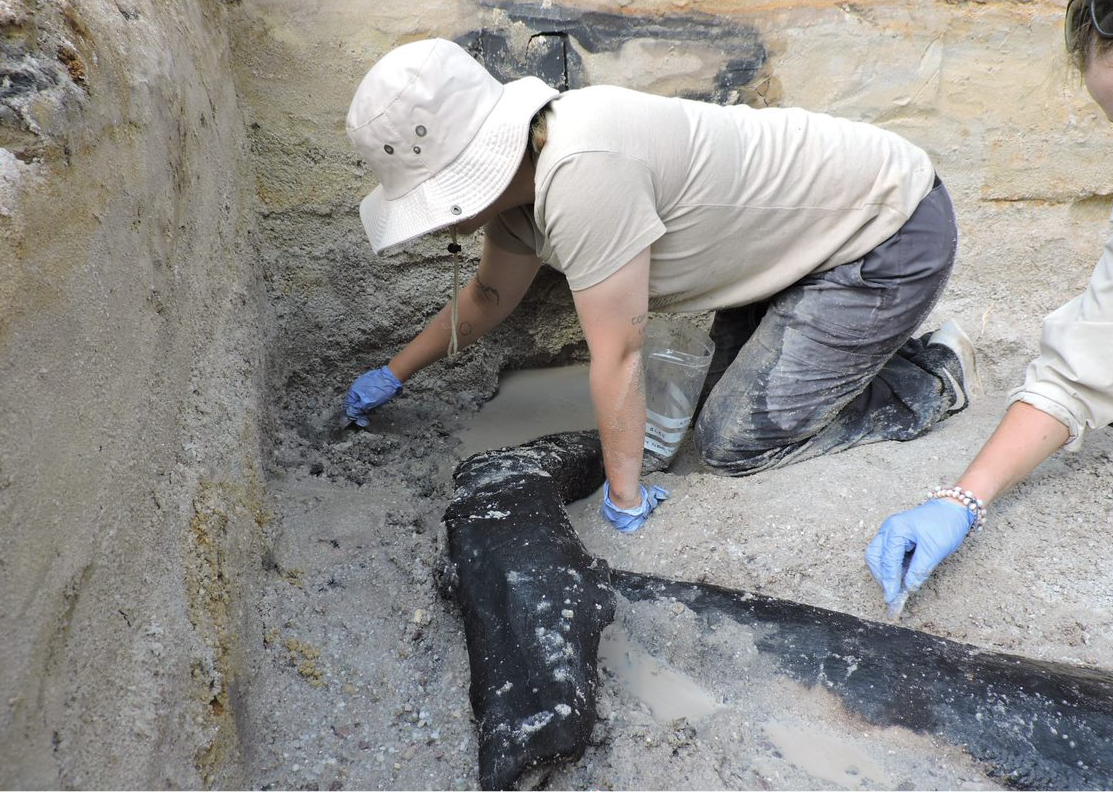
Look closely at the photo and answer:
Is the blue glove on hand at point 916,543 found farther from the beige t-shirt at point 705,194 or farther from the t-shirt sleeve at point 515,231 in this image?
the t-shirt sleeve at point 515,231

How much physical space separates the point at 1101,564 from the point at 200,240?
188 cm

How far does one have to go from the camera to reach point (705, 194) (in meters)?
1.60

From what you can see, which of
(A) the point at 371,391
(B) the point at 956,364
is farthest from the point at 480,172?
(B) the point at 956,364

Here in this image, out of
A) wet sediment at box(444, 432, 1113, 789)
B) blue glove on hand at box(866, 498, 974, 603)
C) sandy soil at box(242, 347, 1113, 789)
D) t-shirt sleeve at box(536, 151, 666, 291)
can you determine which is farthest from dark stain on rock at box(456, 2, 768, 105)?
blue glove on hand at box(866, 498, 974, 603)

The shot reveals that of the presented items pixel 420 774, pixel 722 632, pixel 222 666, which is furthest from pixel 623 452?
pixel 222 666

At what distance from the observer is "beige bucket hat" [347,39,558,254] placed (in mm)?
1325

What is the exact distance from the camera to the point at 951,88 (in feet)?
7.69

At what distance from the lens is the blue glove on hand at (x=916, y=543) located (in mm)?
1488

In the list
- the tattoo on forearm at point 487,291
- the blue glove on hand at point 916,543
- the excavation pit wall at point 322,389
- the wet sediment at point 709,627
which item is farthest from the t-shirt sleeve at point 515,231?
the blue glove on hand at point 916,543

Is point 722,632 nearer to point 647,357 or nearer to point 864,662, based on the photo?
point 864,662

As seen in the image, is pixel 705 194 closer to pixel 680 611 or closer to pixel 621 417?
pixel 621 417

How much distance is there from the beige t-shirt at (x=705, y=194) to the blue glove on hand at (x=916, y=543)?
2.03 ft

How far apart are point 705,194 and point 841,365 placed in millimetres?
631

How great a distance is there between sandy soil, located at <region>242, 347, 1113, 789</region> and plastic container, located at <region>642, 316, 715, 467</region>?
13 centimetres
